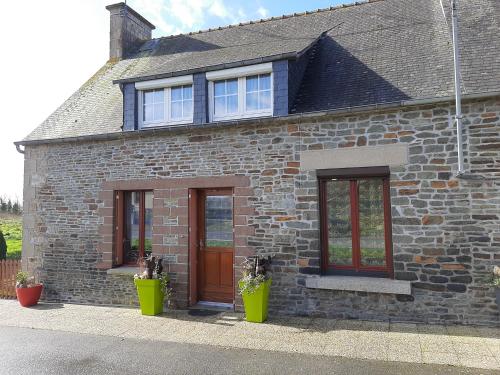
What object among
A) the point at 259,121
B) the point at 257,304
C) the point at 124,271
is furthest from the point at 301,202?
the point at 124,271

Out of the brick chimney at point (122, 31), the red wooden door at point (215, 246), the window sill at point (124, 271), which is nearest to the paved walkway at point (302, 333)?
the red wooden door at point (215, 246)

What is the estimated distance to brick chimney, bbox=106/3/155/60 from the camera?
12069 millimetres

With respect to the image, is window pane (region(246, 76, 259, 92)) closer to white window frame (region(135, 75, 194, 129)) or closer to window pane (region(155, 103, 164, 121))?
white window frame (region(135, 75, 194, 129))

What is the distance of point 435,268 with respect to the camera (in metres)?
6.23

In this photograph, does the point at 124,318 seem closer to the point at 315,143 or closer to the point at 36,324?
the point at 36,324

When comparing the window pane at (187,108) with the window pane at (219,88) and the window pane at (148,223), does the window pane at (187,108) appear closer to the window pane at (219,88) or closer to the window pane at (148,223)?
the window pane at (219,88)

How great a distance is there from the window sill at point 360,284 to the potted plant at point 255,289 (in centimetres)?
80

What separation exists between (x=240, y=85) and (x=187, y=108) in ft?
4.27

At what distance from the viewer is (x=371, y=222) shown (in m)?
6.88

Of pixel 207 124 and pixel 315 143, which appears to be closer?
pixel 315 143

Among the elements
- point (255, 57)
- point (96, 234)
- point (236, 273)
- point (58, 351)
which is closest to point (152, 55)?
point (255, 57)

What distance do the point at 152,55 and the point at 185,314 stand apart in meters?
7.55

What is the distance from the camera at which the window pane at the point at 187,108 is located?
27.0ft

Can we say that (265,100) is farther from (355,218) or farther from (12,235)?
(12,235)
